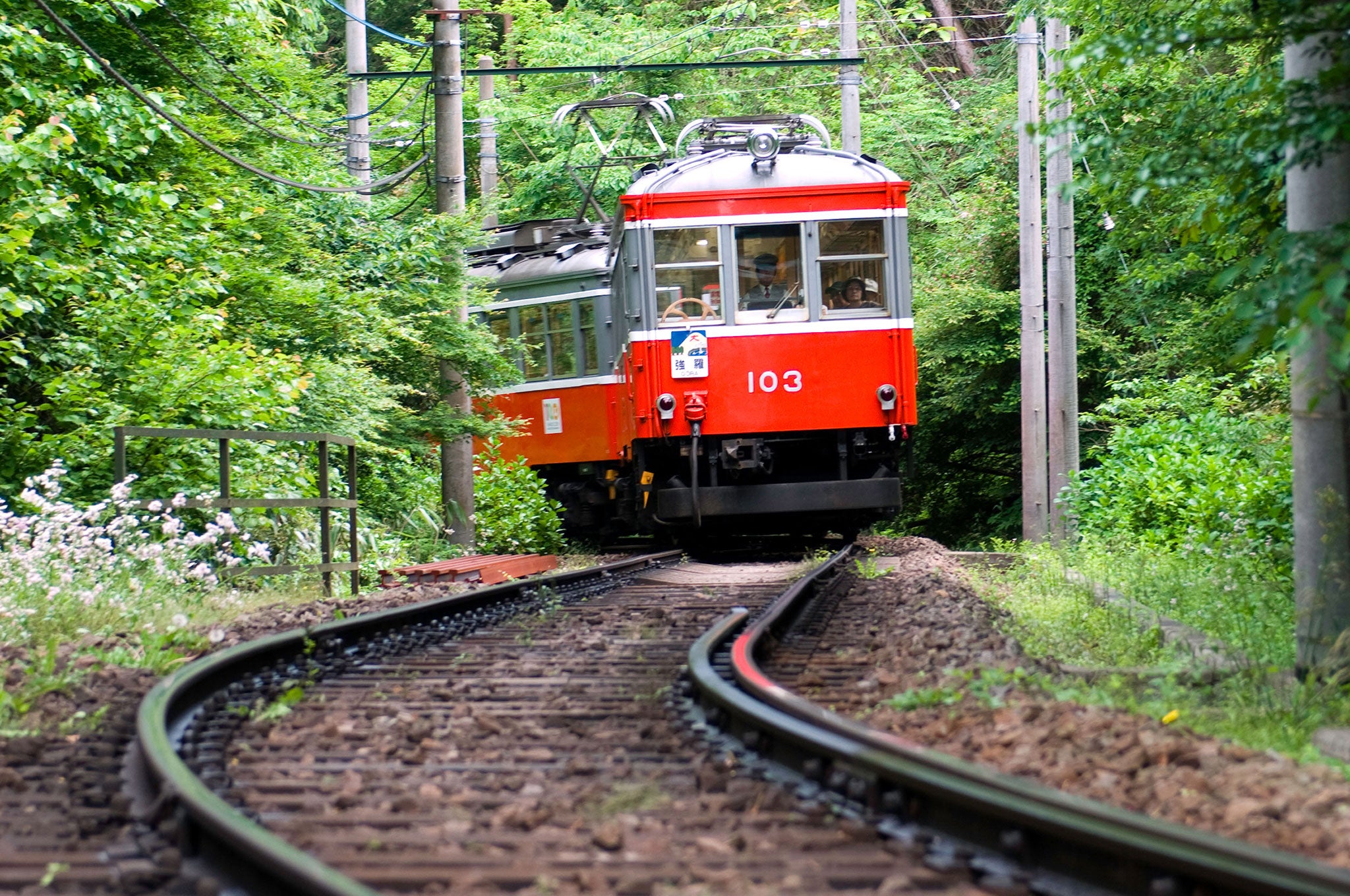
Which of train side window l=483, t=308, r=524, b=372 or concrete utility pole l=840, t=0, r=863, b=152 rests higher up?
concrete utility pole l=840, t=0, r=863, b=152

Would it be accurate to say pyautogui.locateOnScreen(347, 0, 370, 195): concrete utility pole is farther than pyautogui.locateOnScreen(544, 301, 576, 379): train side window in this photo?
Yes

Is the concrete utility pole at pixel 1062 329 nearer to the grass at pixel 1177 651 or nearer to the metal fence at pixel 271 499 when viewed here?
the grass at pixel 1177 651

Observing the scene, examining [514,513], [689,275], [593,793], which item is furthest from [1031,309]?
[593,793]

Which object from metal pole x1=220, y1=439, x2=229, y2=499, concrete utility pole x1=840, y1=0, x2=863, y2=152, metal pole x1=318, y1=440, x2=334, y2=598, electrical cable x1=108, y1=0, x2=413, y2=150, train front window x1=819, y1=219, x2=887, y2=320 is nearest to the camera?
metal pole x1=220, y1=439, x2=229, y2=499

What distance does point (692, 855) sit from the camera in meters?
3.46

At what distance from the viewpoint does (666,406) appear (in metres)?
13.4

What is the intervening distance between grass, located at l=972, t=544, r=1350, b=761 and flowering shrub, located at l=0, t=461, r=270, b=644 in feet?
14.2

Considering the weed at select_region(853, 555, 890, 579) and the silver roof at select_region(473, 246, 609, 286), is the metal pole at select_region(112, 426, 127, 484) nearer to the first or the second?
the weed at select_region(853, 555, 890, 579)

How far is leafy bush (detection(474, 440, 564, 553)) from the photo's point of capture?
15.5 m

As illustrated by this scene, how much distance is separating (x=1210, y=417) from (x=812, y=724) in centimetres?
1159

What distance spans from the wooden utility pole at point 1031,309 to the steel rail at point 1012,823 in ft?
45.5

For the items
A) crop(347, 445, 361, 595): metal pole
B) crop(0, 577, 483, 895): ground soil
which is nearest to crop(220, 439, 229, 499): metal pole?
crop(347, 445, 361, 595): metal pole

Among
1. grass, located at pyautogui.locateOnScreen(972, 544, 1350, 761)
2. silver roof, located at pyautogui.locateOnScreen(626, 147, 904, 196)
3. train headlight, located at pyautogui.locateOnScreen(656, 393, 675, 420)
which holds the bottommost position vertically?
grass, located at pyautogui.locateOnScreen(972, 544, 1350, 761)

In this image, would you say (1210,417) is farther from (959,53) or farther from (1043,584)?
(959,53)
